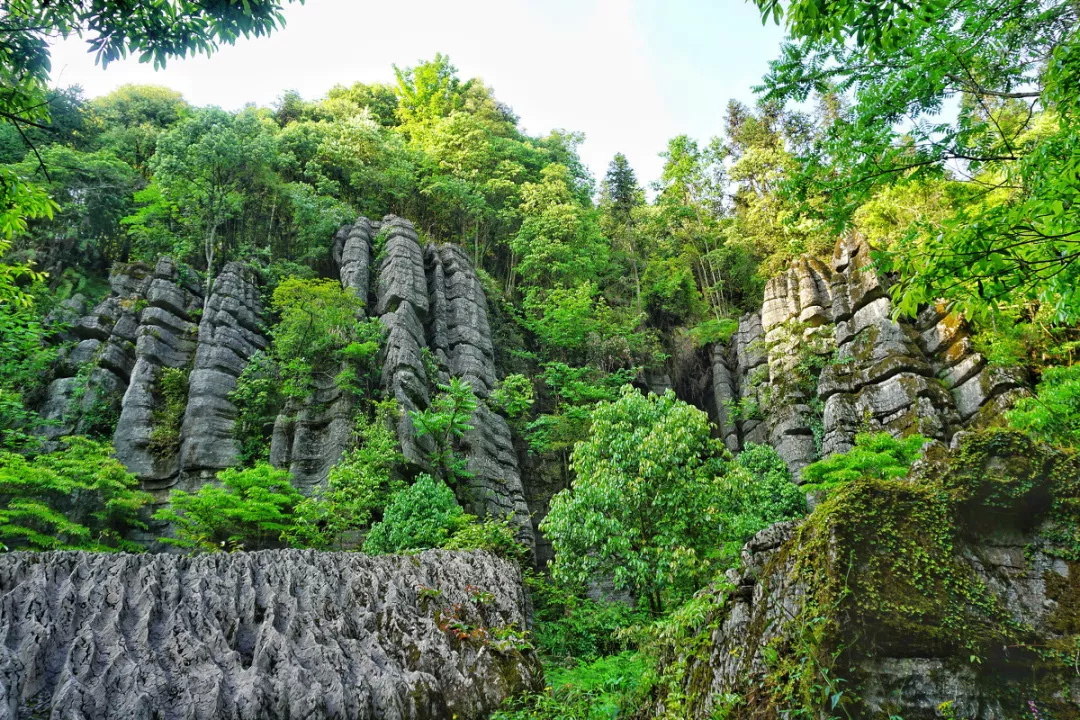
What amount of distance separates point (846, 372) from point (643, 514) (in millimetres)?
10467

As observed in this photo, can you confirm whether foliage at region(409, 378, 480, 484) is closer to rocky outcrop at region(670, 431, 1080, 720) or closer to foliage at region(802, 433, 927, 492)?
foliage at region(802, 433, 927, 492)

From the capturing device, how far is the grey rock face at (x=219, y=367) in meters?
14.8

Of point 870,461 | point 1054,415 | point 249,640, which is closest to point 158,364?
point 249,640

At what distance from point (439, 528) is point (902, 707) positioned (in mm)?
9213

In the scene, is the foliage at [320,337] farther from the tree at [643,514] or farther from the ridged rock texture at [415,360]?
the tree at [643,514]

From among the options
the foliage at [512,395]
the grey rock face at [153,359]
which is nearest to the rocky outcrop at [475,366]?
the foliage at [512,395]

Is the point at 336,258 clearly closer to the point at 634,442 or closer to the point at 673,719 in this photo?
the point at 634,442

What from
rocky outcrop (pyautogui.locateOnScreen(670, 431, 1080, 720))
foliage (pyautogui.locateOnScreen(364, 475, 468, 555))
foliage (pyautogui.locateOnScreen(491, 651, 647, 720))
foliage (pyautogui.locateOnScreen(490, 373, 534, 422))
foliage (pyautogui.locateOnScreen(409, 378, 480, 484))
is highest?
foliage (pyautogui.locateOnScreen(490, 373, 534, 422))

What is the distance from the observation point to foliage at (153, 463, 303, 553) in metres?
11.8

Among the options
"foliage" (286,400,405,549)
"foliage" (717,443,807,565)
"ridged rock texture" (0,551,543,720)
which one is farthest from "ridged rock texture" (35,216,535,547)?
"ridged rock texture" (0,551,543,720)

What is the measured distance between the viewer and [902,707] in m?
3.42

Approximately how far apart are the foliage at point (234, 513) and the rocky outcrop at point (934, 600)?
33.1 ft

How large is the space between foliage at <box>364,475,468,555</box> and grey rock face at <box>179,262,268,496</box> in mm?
5358

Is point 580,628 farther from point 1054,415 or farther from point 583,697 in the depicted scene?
point 1054,415
